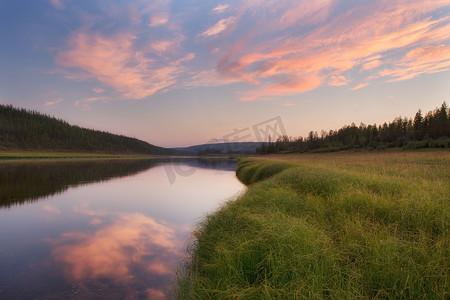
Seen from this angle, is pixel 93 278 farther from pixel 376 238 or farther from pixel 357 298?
pixel 376 238

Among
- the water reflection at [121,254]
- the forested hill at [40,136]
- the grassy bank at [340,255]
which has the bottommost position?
the water reflection at [121,254]

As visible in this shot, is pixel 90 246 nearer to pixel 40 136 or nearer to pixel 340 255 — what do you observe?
pixel 340 255

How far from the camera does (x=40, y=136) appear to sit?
13000 cm

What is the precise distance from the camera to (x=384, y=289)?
11.2ft

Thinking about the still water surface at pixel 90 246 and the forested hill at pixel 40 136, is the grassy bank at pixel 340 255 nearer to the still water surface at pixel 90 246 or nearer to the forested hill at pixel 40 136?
the still water surface at pixel 90 246

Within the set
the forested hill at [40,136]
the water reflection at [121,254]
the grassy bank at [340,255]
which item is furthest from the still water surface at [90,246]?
the forested hill at [40,136]

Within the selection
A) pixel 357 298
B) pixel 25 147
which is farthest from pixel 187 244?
pixel 25 147

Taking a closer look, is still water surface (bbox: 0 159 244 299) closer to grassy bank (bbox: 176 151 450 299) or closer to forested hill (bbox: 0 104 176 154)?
grassy bank (bbox: 176 151 450 299)

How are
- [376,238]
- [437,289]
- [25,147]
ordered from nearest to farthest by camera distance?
1. [437,289]
2. [376,238]
3. [25,147]

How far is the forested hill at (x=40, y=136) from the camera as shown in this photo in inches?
4614

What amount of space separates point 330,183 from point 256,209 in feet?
14.1

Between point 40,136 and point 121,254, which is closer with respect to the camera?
point 121,254

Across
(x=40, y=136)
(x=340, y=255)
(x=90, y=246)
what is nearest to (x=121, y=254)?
(x=90, y=246)

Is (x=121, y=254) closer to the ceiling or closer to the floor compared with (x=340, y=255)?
closer to the floor
